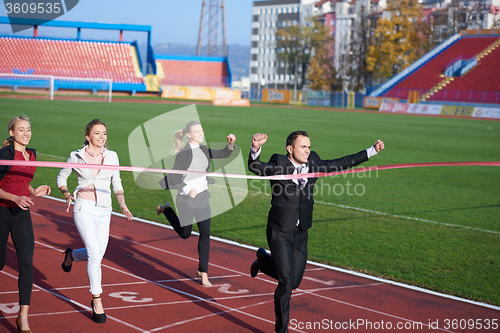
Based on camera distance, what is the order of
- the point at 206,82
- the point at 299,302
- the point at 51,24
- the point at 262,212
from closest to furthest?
the point at 299,302
the point at 262,212
the point at 51,24
the point at 206,82

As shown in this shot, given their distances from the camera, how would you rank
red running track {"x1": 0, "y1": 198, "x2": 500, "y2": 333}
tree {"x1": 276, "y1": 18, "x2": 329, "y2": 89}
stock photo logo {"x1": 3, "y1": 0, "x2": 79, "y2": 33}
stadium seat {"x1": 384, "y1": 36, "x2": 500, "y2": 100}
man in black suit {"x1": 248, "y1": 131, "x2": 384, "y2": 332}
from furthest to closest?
tree {"x1": 276, "y1": 18, "x2": 329, "y2": 89} → stadium seat {"x1": 384, "y1": 36, "x2": 500, "y2": 100} → stock photo logo {"x1": 3, "y1": 0, "x2": 79, "y2": 33} → red running track {"x1": 0, "y1": 198, "x2": 500, "y2": 333} → man in black suit {"x1": 248, "y1": 131, "x2": 384, "y2": 332}

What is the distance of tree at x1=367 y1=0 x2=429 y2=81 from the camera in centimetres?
7406

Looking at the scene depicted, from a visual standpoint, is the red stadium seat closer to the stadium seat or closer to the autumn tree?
the autumn tree

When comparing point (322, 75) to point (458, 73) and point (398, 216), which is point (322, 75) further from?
point (398, 216)

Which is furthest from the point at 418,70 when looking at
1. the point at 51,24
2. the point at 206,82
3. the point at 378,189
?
the point at 378,189

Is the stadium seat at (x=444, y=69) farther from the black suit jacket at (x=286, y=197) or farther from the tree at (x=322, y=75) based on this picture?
the black suit jacket at (x=286, y=197)

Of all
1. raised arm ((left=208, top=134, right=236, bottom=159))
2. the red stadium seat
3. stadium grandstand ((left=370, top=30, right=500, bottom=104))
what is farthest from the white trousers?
the red stadium seat

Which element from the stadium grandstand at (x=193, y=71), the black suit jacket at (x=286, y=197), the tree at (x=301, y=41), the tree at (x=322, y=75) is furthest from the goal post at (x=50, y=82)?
the black suit jacket at (x=286, y=197)

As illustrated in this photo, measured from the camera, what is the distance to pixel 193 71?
268 feet

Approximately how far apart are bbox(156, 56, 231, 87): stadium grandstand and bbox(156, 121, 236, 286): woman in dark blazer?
229 ft

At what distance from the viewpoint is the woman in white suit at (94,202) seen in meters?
5.53

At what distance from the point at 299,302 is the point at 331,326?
740mm

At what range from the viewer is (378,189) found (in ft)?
46.9

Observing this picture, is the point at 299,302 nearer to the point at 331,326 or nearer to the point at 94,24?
the point at 331,326
